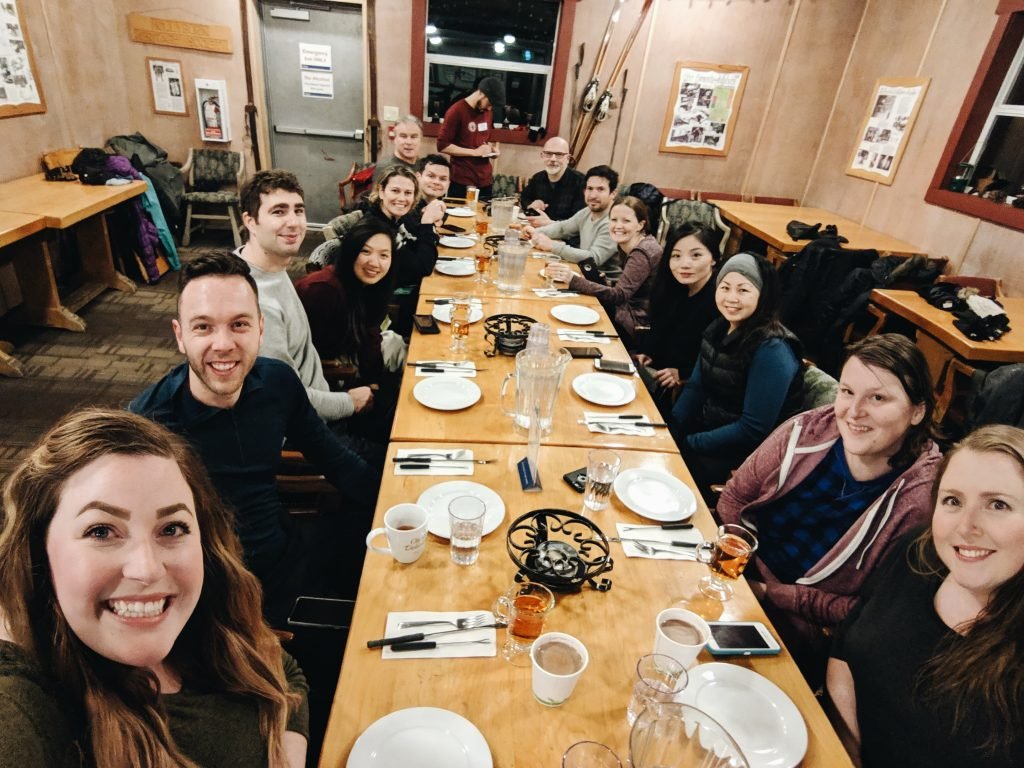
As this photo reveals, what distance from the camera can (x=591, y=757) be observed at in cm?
86

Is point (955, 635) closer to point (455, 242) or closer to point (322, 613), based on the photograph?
point (322, 613)

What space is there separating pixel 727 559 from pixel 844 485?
1.76ft

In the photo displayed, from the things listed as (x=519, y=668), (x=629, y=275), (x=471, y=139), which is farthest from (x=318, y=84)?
(x=519, y=668)

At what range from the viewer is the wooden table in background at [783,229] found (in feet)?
14.8

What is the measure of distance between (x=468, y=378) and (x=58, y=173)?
4217mm

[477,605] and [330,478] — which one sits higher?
[477,605]

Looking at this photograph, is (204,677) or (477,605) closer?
(204,677)

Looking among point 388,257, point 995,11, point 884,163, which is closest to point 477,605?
point 388,257

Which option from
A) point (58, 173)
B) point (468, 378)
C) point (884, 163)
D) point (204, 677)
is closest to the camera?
point (204, 677)

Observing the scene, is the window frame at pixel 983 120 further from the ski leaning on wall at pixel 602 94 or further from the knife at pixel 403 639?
the knife at pixel 403 639

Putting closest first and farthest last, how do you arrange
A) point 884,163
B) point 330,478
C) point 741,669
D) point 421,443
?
point 741,669 < point 421,443 < point 330,478 < point 884,163

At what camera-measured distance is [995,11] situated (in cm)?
391

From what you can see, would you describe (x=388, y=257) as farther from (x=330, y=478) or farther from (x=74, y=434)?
(x=74, y=434)

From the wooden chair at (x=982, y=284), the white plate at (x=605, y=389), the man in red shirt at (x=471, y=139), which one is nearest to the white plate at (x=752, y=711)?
the white plate at (x=605, y=389)
